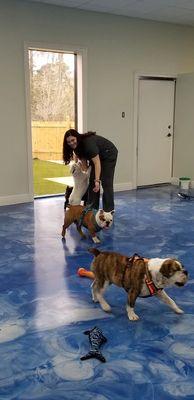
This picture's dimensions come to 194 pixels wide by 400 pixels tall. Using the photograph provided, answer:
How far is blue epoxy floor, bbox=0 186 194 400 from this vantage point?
1805mm

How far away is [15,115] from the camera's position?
5.39m

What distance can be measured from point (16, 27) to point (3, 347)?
4335mm

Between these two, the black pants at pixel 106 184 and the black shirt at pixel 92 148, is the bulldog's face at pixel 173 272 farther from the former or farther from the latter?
the black pants at pixel 106 184

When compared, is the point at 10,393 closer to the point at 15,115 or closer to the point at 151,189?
the point at 15,115

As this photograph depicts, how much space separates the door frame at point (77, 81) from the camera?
17.6 ft

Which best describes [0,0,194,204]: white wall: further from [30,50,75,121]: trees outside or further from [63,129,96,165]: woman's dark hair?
[30,50,75,121]: trees outside

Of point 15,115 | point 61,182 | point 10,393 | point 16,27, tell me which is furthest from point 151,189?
point 10,393

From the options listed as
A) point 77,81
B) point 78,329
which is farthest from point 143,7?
point 78,329

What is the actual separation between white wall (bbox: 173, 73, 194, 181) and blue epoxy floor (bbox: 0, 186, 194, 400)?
3.00 m

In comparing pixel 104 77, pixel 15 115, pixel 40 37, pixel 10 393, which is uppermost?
pixel 40 37

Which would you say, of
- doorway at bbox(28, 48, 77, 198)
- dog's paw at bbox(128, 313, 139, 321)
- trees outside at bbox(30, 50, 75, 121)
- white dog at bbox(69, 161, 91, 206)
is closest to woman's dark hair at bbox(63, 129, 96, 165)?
white dog at bbox(69, 161, 91, 206)

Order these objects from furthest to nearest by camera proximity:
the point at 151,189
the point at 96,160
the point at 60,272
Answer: the point at 151,189 < the point at 96,160 < the point at 60,272

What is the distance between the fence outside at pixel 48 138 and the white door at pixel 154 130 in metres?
3.51

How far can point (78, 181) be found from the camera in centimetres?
433
